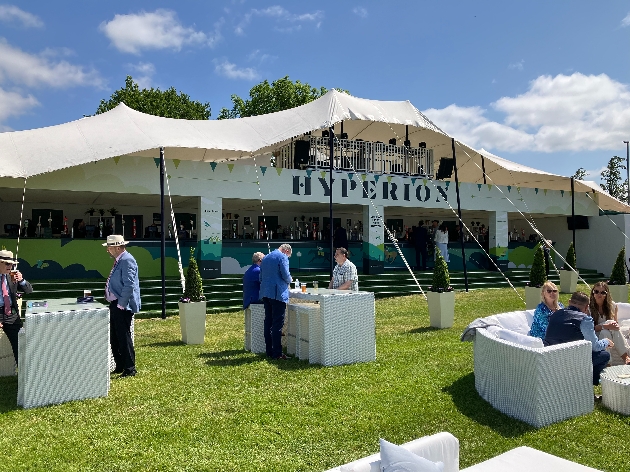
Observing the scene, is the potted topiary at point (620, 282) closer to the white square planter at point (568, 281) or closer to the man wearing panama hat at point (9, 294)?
the white square planter at point (568, 281)

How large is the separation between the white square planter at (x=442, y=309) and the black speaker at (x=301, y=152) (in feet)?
24.9

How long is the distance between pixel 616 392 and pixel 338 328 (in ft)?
9.85

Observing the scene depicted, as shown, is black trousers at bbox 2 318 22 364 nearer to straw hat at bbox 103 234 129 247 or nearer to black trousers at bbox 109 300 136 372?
black trousers at bbox 109 300 136 372

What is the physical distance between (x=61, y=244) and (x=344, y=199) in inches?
318

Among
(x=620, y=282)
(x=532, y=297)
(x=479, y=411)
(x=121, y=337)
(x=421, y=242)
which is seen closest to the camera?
(x=479, y=411)

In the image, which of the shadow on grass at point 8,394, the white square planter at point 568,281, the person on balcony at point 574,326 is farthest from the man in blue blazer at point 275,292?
the white square planter at point 568,281

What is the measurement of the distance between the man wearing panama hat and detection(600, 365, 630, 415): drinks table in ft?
20.2

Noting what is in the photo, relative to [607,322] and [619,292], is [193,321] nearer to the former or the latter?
[607,322]

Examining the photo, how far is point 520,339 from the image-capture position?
5242 mm

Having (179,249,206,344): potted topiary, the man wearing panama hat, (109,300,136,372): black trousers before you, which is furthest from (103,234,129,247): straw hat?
(179,249,206,344): potted topiary

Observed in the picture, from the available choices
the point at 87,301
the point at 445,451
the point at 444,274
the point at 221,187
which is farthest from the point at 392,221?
the point at 445,451

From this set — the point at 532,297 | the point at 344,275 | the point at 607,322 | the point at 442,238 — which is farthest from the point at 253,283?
the point at 442,238

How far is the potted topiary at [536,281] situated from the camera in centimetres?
1212

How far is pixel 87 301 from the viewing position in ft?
19.0
